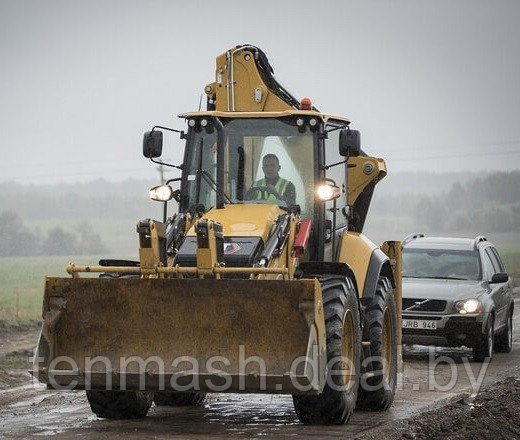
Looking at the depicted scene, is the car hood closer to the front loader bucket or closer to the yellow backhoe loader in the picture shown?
the yellow backhoe loader

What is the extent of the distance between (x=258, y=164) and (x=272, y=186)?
250mm

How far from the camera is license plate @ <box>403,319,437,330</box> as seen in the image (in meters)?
18.1

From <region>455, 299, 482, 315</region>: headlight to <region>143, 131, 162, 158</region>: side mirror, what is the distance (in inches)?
287

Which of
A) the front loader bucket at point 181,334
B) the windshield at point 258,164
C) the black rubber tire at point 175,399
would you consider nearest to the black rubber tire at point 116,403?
the front loader bucket at point 181,334

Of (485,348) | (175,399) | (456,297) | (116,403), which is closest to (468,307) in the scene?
(456,297)

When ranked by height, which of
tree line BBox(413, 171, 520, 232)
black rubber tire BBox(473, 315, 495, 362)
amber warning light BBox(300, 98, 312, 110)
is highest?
tree line BBox(413, 171, 520, 232)

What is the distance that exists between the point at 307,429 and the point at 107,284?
2062 millimetres

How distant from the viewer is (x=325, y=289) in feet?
36.7

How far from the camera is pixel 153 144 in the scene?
12.2 metres

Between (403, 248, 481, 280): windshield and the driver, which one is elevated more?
the driver

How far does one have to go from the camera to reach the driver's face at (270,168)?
1252 cm

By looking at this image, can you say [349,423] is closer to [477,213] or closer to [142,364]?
[142,364]

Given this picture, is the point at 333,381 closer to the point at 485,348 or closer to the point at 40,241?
the point at 485,348

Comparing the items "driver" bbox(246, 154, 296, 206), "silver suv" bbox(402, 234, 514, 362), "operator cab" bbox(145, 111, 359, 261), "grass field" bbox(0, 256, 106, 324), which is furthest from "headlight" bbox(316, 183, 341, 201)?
"grass field" bbox(0, 256, 106, 324)
